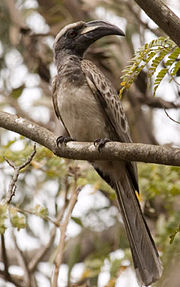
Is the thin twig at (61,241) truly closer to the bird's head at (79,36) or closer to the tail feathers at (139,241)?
the tail feathers at (139,241)

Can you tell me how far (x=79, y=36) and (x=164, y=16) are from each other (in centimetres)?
209

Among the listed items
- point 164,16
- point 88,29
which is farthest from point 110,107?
Answer: point 164,16

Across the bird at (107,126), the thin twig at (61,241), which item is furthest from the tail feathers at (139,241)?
the thin twig at (61,241)

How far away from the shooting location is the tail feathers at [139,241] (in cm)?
378

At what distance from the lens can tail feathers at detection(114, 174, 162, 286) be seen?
12.4 ft

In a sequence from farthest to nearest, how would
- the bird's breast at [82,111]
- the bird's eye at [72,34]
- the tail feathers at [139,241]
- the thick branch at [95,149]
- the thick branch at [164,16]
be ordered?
the bird's eye at [72,34], the bird's breast at [82,111], the tail feathers at [139,241], the thick branch at [95,149], the thick branch at [164,16]

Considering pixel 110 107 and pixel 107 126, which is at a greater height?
pixel 110 107

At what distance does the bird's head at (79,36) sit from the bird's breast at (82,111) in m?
0.56

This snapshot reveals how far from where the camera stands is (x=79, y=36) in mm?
4539

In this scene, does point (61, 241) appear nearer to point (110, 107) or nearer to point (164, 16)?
point (110, 107)

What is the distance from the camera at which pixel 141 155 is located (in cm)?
279

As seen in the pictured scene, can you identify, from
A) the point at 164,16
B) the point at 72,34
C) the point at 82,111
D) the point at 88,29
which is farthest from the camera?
the point at 72,34

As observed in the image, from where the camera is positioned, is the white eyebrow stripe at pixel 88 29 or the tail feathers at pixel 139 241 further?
the white eyebrow stripe at pixel 88 29

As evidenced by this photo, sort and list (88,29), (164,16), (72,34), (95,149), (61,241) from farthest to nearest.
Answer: (72,34)
(88,29)
(61,241)
(95,149)
(164,16)
